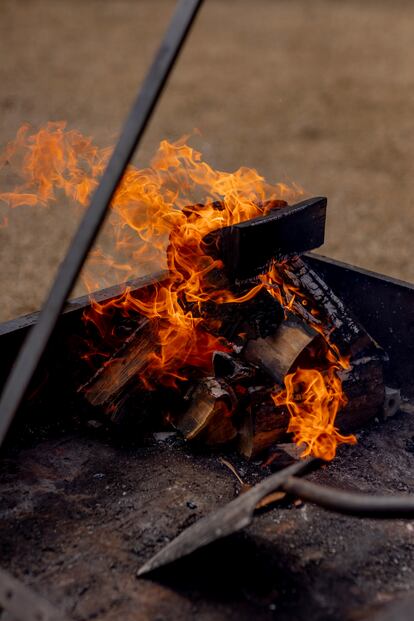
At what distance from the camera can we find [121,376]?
292 centimetres

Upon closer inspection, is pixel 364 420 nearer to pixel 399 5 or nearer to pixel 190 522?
pixel 190 522

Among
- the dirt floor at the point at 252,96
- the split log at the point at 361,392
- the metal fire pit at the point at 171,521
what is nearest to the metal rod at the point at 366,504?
the metal fire pit at the point at 171,521

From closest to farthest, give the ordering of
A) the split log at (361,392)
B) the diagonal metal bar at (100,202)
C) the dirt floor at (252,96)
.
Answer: the diagonal metal bar at (100,202), the split log at (361,392), the dirt floor at (252,96)

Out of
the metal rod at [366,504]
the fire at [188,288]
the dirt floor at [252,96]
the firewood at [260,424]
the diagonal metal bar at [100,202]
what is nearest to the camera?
the metal rod at [366,504]

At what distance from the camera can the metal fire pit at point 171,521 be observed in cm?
217

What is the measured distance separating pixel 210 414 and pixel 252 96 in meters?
6.77

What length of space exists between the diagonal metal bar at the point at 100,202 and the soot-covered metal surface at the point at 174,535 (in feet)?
1.94

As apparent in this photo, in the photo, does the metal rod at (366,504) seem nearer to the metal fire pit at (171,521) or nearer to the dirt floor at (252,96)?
the metal fire pit at (171,521)

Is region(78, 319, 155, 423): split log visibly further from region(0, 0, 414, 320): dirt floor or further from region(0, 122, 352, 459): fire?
region(0, 0, 414, 320): dirt floor

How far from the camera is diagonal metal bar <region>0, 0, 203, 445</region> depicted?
211cm

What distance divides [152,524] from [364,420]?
1.12m

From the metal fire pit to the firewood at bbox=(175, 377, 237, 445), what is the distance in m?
0.08

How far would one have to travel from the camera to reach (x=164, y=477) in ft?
8.99

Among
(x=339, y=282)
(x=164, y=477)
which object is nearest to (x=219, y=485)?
(x=164, y=477)
